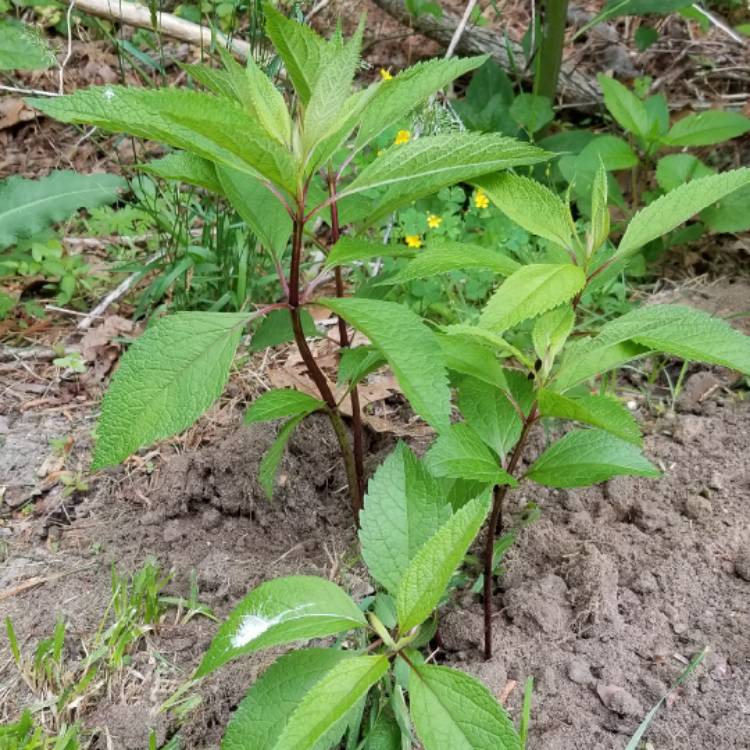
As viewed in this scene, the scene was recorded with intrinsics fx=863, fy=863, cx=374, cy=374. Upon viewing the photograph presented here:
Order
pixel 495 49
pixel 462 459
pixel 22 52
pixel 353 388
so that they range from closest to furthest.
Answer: pixel 462 459 → pixel 353 388 → pixel 22 52 → pixel 495 49

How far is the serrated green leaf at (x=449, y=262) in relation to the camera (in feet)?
4.91

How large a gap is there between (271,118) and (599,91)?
8.51 ft

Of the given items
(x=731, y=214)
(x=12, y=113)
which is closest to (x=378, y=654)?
(x=731, y=214)

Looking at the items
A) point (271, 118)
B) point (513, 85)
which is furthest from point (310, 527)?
point (513, 85)

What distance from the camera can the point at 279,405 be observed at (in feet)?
5.68

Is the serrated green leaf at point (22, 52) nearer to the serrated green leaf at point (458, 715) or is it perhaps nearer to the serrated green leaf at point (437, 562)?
the serrated green leaf at point (437, 562)

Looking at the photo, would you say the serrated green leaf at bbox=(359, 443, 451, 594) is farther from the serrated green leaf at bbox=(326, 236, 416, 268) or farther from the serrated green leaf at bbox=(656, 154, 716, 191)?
the serrated green leaf at bbox=(656, 154, 716, 191)

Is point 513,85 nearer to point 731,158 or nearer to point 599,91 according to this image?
point 599,91

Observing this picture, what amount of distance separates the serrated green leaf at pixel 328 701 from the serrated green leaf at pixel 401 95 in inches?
36.1

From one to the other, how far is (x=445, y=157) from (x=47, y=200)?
5.40ft

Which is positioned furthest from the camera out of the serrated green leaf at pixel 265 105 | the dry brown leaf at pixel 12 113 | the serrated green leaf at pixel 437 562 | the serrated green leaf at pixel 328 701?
the dry brown leaf at pixel 12 113

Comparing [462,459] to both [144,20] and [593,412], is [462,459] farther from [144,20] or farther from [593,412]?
[144,20]

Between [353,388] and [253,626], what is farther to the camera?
[353,388]

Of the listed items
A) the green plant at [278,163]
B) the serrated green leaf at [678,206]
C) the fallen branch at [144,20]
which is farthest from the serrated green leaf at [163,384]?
the fallen branch at [144,20]
